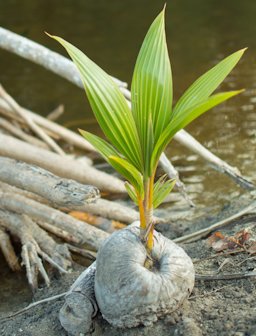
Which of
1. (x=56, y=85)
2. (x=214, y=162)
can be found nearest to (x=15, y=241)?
(x=214, y=162)

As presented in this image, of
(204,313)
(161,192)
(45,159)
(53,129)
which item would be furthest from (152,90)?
(53,129)

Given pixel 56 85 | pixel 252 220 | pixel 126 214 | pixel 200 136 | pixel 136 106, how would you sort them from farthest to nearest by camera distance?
pixel 56 85, pixel 200 136, pixel 126 214, pixel 252 220, pixel 136 106

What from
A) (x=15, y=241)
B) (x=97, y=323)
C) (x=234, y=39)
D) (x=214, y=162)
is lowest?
(x=15, y=241)

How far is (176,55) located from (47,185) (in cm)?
437

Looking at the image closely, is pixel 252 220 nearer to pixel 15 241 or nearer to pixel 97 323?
pixel 97 323

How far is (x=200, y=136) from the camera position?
5473mm

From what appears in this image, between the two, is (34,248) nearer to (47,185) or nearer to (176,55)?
(47,185)

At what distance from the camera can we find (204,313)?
245 centimetres

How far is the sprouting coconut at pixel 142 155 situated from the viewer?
7.59 feet

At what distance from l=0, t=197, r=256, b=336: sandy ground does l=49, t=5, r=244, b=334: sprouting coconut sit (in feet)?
0.21

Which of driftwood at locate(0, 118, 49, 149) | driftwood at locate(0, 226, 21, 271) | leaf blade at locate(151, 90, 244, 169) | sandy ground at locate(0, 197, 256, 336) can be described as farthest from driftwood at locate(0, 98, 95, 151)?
leaf blade at locate(151, 90, 244, 169)

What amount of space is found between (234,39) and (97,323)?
562 cm

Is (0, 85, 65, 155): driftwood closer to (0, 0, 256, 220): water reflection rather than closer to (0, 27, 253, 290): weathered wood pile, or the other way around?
(0, 27, 253, 290): weathered wood pile

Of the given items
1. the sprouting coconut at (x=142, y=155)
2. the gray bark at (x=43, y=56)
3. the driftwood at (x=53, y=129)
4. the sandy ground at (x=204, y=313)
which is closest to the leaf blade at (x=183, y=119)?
the sprouting coconut at (x=142, y=155)
